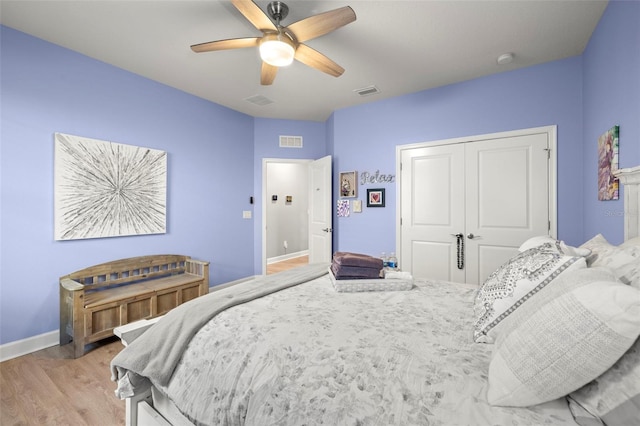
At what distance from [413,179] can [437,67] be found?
1263 millimetres

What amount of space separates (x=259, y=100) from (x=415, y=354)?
3.64 meters

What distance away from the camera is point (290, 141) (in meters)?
4.59

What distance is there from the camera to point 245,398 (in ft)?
3.07

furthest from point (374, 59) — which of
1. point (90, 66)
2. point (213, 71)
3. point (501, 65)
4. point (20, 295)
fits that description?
point (20, 295)

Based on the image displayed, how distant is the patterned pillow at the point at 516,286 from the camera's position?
3.35 ft

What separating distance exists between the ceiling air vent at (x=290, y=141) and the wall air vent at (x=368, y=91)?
138 cm

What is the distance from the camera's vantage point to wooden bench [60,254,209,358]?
2326 millimetres

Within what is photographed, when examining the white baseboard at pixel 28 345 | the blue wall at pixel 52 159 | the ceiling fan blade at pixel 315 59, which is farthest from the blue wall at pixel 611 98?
the white baseboard at pixel 28 345

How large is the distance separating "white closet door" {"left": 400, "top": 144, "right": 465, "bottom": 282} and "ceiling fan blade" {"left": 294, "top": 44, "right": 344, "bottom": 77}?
1660 millimetres

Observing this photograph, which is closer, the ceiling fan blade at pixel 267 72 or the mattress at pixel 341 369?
the mattress at pixel 341 369

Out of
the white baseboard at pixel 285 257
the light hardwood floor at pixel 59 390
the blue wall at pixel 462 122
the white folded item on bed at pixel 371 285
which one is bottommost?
the light hardwood floor at pixel 59 390

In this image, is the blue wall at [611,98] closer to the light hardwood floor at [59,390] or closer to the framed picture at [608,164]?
the framed picture at [608,164]

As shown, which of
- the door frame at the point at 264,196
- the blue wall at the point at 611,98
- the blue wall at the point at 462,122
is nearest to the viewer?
the blue wall at the point at 611,98

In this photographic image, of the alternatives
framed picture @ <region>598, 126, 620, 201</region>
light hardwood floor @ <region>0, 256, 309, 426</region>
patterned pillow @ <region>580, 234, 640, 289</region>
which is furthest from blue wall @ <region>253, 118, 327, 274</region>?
patterned pillow @ <region>580, 234, 640, 289</region>
